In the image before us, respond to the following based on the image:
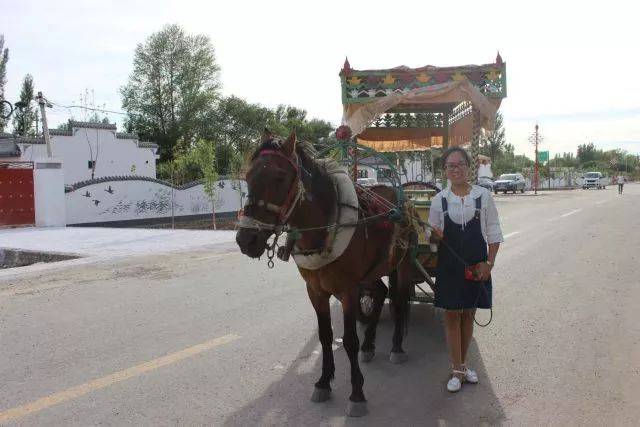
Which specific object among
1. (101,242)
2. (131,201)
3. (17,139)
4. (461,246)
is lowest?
(101,242)

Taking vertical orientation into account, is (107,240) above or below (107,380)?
above

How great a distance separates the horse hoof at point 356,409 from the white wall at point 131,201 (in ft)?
57.4

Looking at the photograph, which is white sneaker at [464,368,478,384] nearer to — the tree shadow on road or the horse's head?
the tree shadow on road

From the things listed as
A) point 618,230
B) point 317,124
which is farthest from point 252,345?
point 317,124

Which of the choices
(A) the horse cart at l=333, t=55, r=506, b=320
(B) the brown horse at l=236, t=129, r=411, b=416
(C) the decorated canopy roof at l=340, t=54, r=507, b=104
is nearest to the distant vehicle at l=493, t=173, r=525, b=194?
(A) the horse cart at l=333, t=55, r=506, b=320

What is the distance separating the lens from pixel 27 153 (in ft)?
87.8

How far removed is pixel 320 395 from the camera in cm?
374

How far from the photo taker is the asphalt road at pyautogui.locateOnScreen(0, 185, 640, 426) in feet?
11.8

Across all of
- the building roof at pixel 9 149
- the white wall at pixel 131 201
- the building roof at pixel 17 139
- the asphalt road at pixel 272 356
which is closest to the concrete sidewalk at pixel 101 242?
the white wall at pixel 131 201

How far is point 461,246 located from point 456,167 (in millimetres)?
567

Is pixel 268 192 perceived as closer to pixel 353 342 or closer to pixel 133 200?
pixel 353 342

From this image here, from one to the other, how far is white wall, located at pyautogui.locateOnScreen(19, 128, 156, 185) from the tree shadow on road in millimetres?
29426

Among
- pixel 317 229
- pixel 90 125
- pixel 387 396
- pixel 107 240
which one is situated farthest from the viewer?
pixel 90 125

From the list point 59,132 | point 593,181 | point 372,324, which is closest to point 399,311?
point 372,324
